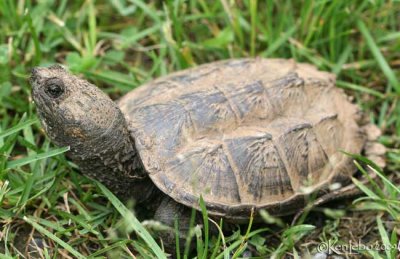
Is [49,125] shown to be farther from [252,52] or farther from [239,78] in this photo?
[252,52]

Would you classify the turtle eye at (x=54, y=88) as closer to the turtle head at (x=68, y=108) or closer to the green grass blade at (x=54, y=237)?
the turtle head at (x=68, y=108)

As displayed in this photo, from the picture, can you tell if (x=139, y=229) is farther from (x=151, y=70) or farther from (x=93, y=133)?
(x=151, y=70)

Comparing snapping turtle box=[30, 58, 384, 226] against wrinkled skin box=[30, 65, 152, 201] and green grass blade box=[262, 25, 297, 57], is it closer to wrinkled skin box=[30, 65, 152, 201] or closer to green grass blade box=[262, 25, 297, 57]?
wrinkled skin box=[30, 65, 152, 201]

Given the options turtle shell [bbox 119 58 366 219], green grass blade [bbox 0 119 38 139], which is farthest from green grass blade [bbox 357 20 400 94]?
green grass blade [bbox 0 119 38 139]

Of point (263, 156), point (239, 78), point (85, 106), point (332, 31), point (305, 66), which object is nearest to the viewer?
point (85, 106)

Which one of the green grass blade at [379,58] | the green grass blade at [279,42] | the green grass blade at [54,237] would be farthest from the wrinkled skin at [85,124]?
the green grass blade at [379,58]

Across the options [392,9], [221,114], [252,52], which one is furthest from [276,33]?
[221,114]
